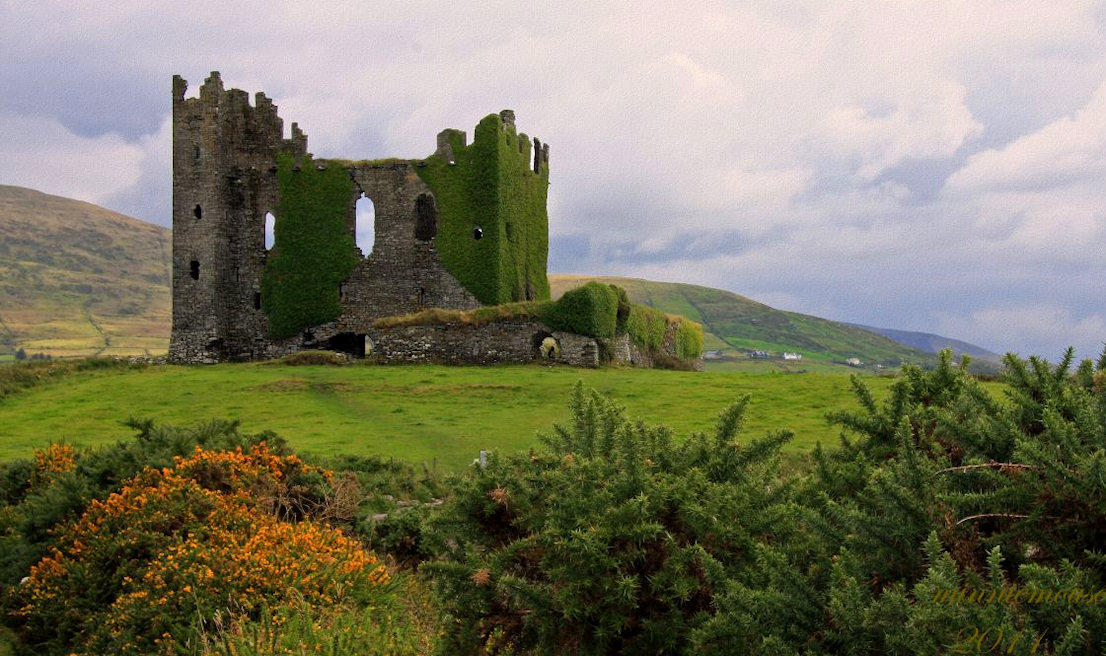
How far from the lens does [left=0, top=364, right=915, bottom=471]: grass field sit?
858 inches

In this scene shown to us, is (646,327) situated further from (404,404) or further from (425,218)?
(404,404)

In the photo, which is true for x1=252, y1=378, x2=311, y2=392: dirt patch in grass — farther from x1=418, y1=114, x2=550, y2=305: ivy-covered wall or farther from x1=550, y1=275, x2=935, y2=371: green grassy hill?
x1=550, y1=275, x2=935, y2=371: green grassy hill

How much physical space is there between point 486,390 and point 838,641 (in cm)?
2366

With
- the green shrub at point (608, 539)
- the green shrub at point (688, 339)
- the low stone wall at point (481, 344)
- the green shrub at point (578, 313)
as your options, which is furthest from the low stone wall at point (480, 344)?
the green shrub at point (608, 539)

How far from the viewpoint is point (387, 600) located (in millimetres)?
10461

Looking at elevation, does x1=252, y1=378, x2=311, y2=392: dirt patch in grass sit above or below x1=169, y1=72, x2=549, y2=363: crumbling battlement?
below

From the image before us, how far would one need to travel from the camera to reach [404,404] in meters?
26.9

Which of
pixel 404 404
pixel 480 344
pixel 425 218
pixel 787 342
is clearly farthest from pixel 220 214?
pixel 787 342

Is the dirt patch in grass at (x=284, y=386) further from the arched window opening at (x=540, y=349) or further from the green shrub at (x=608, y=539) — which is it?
the green shrub at (x=608, y=539)

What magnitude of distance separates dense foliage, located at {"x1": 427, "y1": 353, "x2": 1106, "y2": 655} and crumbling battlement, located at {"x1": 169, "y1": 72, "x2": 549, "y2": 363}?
3394 cm

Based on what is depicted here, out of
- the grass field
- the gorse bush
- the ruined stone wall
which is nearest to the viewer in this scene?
the gorse bush

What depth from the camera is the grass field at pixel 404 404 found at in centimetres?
2180

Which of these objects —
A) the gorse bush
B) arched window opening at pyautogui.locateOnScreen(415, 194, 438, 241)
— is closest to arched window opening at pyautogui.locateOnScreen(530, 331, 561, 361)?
arched window opening at pyautogui.locateOnScreen(415, 194, 438, 241)

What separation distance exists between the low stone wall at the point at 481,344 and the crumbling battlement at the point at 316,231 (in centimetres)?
592
